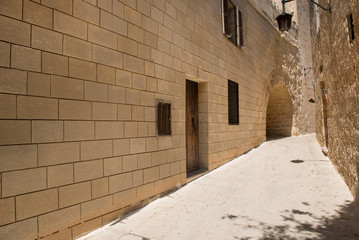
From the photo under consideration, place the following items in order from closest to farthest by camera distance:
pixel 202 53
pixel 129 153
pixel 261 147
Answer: pixel 129 153
pixel 202 53
pixel 261 147

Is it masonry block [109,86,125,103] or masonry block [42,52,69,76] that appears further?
masonry block [109,86,125,103]

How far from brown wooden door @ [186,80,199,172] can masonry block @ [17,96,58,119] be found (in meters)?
3.15

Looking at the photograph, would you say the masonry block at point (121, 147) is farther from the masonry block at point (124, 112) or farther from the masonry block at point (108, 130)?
the masonry block at point (124, 112)

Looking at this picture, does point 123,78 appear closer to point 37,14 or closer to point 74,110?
point 74,110

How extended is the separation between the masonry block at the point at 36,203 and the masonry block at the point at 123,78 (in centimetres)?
158

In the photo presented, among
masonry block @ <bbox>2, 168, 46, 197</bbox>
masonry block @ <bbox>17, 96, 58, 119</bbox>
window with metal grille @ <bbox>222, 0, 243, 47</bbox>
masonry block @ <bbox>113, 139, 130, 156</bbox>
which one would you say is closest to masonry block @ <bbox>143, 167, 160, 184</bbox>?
masonry block @ <bbox>113, 139, 130, 156</bbox>

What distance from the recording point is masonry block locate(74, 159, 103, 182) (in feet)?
8.84

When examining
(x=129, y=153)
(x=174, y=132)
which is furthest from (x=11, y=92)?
(x=174, y=132)

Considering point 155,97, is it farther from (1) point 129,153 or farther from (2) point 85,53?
(2) point 85,53

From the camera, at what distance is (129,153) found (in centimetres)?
337

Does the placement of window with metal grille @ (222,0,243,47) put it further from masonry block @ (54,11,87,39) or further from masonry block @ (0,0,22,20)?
masonry block @ (0,0,22,20)

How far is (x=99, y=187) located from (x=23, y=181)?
892 mm

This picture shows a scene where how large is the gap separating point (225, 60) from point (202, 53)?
1.27 metres

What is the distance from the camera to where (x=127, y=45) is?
11.2 ft
